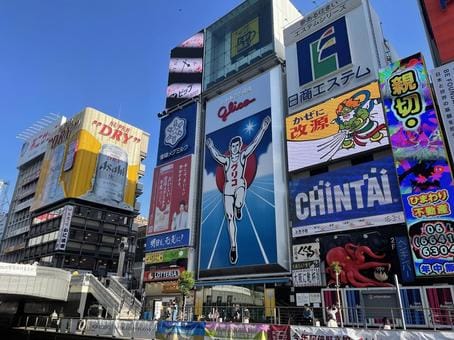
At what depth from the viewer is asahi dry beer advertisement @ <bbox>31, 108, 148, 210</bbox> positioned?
7488 centimetres

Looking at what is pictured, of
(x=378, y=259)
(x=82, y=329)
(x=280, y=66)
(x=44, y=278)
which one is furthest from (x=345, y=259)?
(x=44, y=278)

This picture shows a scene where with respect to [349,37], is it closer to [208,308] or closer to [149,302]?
[208,308]

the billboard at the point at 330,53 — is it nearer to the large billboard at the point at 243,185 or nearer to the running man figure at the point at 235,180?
the large billboard at the point at 243,185

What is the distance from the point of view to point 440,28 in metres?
30.4

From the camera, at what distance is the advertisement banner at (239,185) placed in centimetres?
3472

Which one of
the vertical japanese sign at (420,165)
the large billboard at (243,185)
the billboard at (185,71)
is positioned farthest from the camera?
the billboard at (185,71)

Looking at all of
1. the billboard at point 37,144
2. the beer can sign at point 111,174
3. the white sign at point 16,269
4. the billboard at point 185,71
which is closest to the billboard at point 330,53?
the billboard at point 185,71

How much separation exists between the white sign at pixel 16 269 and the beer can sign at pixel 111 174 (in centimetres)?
3833

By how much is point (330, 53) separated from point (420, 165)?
15222 mm

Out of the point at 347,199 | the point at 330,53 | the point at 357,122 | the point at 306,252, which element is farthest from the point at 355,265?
the point at 330,53

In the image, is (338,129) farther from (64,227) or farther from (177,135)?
(64,227)

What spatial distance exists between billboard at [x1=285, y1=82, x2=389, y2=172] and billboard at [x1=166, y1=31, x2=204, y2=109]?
68.2 ft

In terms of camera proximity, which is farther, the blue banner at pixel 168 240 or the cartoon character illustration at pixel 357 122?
the blue banner at pixel 168 240

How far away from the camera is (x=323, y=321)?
2650 centimetres
